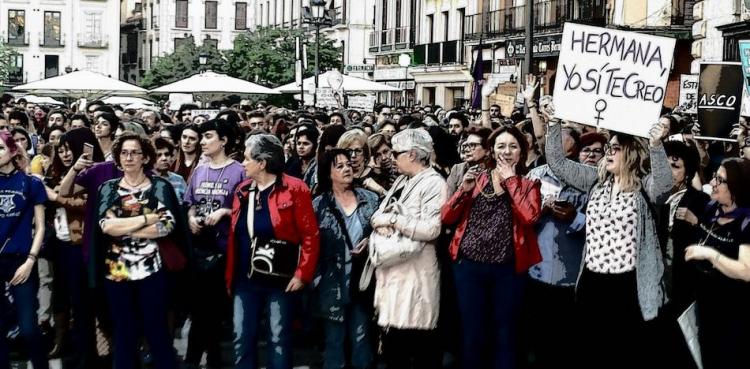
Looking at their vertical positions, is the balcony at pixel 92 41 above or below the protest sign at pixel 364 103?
above

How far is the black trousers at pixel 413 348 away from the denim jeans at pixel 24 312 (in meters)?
2.28

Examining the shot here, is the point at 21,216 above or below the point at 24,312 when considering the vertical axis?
above

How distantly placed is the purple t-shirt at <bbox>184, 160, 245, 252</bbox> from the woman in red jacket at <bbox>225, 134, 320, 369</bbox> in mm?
674

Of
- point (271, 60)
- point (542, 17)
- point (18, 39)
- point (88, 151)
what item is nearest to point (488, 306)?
point (88, 151)

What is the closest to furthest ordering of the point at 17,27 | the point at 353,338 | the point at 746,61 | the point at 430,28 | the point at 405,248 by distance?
the point at 405,248 < the point at 353,338 < the point at 746,61 < the point at 430,28 < the point at 17,27

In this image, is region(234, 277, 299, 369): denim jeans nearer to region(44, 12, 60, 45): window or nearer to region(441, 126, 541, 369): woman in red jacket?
region(441, 126, 541, 369): woman in red jacket

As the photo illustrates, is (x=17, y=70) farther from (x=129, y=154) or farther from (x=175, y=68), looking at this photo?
(x=129, y=154)

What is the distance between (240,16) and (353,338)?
71.1 m

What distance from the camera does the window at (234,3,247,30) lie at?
253 feet

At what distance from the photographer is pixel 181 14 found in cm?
7669

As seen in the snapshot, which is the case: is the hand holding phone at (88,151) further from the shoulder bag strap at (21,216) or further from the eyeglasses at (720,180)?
the eyeglasses at (720,180)

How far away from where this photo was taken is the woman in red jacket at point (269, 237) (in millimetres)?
6945

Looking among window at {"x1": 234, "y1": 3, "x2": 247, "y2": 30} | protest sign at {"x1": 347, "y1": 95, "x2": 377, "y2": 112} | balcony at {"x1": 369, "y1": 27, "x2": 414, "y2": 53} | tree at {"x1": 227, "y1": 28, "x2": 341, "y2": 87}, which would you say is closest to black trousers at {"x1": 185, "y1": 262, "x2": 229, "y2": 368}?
protest sign at {"x1": 347, "y1": 95, "x2": 377, "y2": 112}

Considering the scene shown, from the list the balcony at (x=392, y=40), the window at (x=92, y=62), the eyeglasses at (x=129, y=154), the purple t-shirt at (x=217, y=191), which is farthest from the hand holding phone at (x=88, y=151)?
the window at (x=92, y=62)
